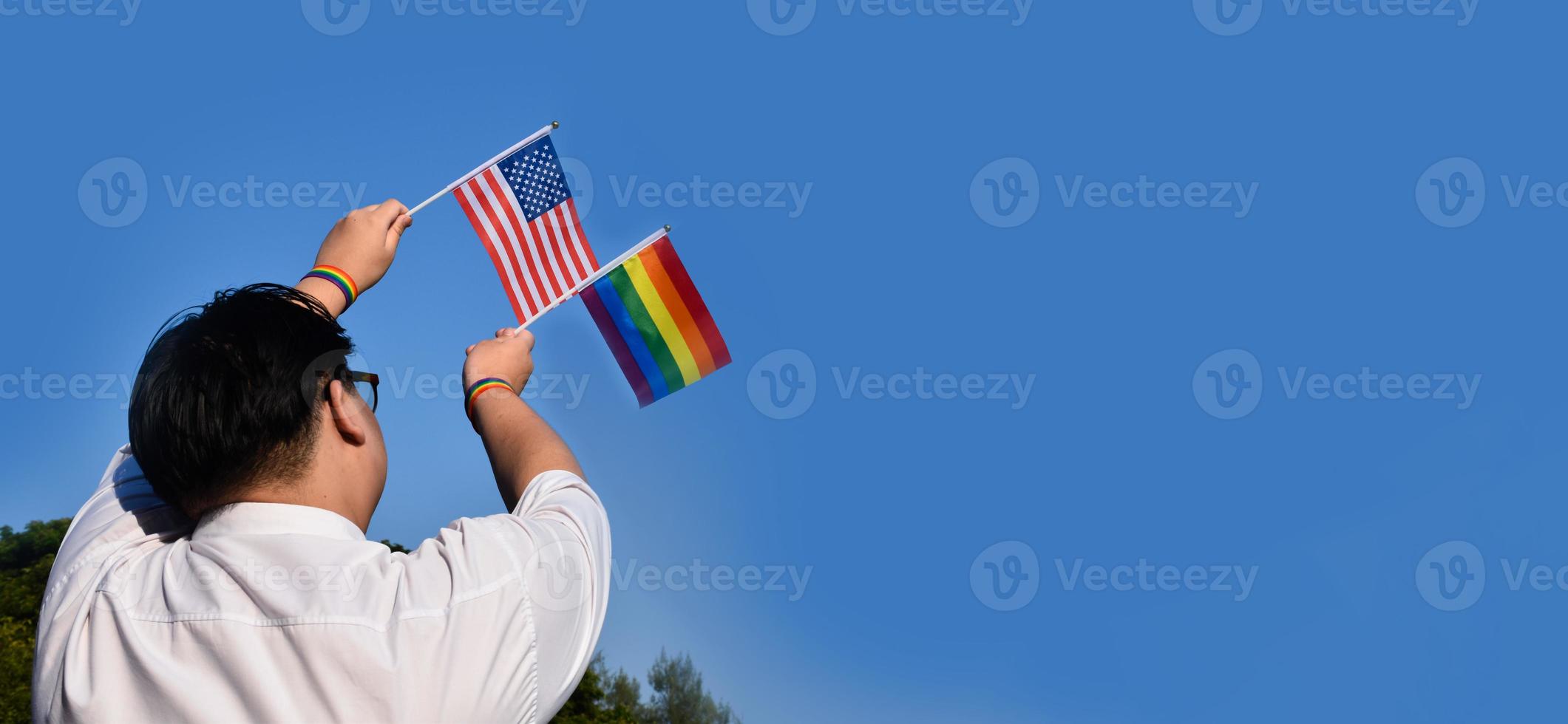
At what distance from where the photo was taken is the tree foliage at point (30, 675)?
→ 2166cm

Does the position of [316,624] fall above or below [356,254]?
below

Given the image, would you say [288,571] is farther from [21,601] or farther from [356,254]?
[21,601]

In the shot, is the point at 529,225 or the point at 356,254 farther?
the point at 529,225

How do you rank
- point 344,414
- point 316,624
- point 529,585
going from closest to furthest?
1. point 316,624
2. point 529,585
3. point 344,414

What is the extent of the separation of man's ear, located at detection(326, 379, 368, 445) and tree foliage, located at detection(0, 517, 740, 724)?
12.2 m

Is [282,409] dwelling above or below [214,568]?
above

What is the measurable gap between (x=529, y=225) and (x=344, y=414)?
5.06m

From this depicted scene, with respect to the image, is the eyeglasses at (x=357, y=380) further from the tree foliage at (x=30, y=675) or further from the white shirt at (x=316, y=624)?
the tree foliage at (x=30, y=675)

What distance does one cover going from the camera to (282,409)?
7.83ft

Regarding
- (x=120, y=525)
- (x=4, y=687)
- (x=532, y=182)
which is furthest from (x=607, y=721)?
(x=120, y=525)

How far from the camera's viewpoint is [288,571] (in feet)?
7.36

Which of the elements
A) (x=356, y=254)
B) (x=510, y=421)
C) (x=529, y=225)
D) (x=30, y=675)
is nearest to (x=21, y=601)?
(x=30, y=675)

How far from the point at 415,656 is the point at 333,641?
0.43ft

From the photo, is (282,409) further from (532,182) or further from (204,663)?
(532,182)
